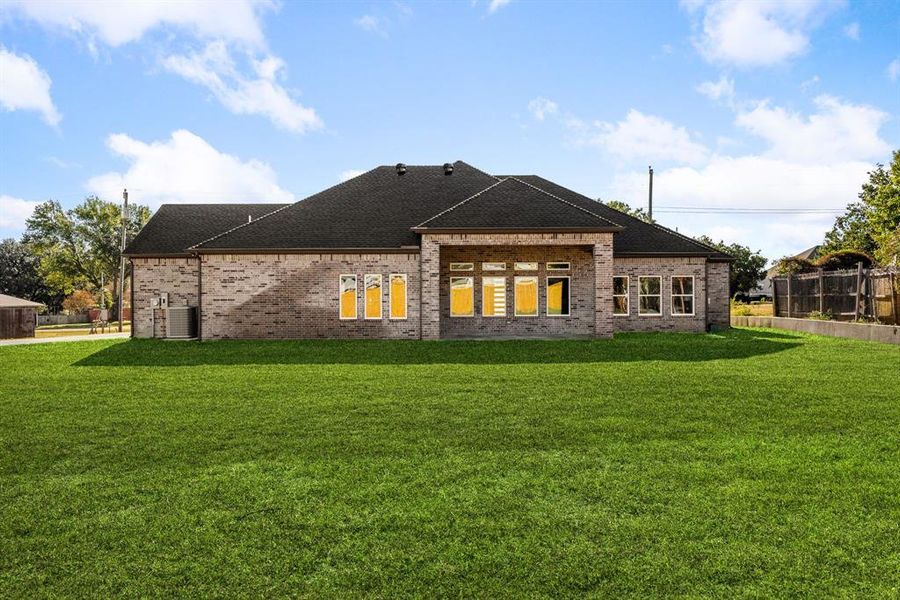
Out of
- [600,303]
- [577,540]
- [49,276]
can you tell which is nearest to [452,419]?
[577,540]

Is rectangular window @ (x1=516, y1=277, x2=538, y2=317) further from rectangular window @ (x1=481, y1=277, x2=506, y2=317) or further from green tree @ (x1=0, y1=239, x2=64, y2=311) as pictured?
green tree @ (x1=0, y1=239, x2=64, y2=311)

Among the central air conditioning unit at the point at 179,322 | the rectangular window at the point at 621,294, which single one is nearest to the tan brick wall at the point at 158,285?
the central air conditioning unit at the point at 179,322

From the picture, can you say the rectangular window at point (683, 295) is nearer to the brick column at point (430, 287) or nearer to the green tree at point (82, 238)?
the brick column at point (430, 287)

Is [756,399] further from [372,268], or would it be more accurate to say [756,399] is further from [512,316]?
[372,268]

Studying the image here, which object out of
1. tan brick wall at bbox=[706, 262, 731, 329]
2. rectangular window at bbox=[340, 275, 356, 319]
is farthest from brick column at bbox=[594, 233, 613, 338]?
rectangular window at bbox=[340, 275, 356, 319]

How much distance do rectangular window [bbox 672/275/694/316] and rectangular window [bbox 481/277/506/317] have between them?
644 cm

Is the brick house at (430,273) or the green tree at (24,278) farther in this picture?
the green tree at (24,278)

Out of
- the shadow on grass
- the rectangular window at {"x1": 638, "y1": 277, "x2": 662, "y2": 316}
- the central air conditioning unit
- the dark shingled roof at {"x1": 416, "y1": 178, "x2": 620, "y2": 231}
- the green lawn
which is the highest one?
the dark shingled roof at {"x1": 416, "y1": 178, "x2": 620, "y2": 231}

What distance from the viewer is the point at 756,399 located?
859 centimetres

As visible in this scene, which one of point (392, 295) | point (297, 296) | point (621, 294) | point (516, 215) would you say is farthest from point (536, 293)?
point (297, 296)

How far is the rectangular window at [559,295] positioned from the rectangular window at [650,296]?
3068 mm

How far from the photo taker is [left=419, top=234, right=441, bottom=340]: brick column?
18781 mm

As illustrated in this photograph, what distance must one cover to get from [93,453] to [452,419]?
383 cm

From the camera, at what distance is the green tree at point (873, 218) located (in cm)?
3641
